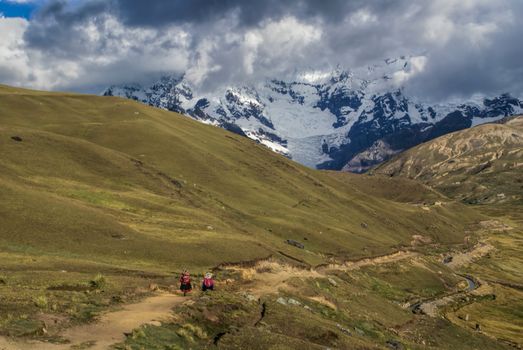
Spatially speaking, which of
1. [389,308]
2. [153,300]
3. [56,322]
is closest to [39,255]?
[153,300]

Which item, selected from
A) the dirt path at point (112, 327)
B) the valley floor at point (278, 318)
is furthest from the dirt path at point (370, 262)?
the dirt path at point (112, 327)

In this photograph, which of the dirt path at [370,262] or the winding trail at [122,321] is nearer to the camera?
the winding trail at [122,321]

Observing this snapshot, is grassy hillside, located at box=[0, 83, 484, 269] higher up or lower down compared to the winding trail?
higher up

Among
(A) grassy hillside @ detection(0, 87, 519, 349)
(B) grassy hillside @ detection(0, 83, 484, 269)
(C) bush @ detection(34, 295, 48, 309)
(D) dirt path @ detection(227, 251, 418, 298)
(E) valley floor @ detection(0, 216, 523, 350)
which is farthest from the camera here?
(B) grassy hillside @ detection(0, 83, 484, 269)

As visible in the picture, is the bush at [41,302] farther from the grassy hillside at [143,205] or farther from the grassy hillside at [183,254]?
the grassy hillside at [143,205]

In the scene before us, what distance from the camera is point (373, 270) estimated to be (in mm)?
133250

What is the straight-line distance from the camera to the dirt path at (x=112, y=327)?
32344mm

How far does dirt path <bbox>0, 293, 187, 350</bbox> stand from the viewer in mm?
32344

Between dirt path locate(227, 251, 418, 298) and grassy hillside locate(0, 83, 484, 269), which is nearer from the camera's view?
dirt path locate(227, 251, 418, 298)

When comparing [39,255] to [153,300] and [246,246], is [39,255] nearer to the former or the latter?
[153,300]

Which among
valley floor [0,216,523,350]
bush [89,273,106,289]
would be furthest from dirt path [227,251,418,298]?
bush [89,273,106,289]

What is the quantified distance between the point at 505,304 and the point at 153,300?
130 m

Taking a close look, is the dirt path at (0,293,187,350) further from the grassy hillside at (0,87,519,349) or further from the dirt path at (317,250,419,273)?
the dirt path at (317,250,419,273)

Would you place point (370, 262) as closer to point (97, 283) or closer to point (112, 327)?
point (97, 283)
